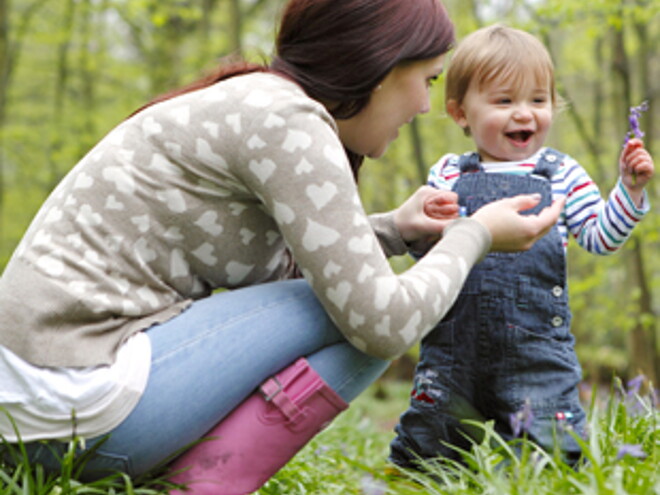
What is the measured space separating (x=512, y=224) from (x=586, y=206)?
517mm

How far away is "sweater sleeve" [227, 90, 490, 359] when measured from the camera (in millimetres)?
1772

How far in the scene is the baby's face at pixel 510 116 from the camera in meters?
2.47

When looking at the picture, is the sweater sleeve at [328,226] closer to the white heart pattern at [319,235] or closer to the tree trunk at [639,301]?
the white heart pattern at [319,235]

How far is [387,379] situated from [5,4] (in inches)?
304

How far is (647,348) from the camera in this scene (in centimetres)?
706

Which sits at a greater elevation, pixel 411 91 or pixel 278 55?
pixel 278 55

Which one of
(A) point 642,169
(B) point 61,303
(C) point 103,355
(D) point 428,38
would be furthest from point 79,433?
(A) point 642,169

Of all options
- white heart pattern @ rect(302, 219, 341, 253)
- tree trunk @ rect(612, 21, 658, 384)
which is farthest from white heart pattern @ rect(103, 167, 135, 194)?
tree trunk @ rect(612, 21, 658, 384)

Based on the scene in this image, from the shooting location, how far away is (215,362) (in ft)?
6.11

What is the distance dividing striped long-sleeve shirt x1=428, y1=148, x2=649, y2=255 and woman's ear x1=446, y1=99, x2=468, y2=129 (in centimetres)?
17

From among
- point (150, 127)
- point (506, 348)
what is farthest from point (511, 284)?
point (150, 127)

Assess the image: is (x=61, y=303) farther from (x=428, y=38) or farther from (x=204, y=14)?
(x=204, y=14)

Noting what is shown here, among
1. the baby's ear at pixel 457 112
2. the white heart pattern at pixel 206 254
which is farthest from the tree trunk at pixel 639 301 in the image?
the white heart pattern at pixel 206 254

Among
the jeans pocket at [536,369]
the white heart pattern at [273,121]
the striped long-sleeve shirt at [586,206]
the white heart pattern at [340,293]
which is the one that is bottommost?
the jeans pocket at [536,369]
